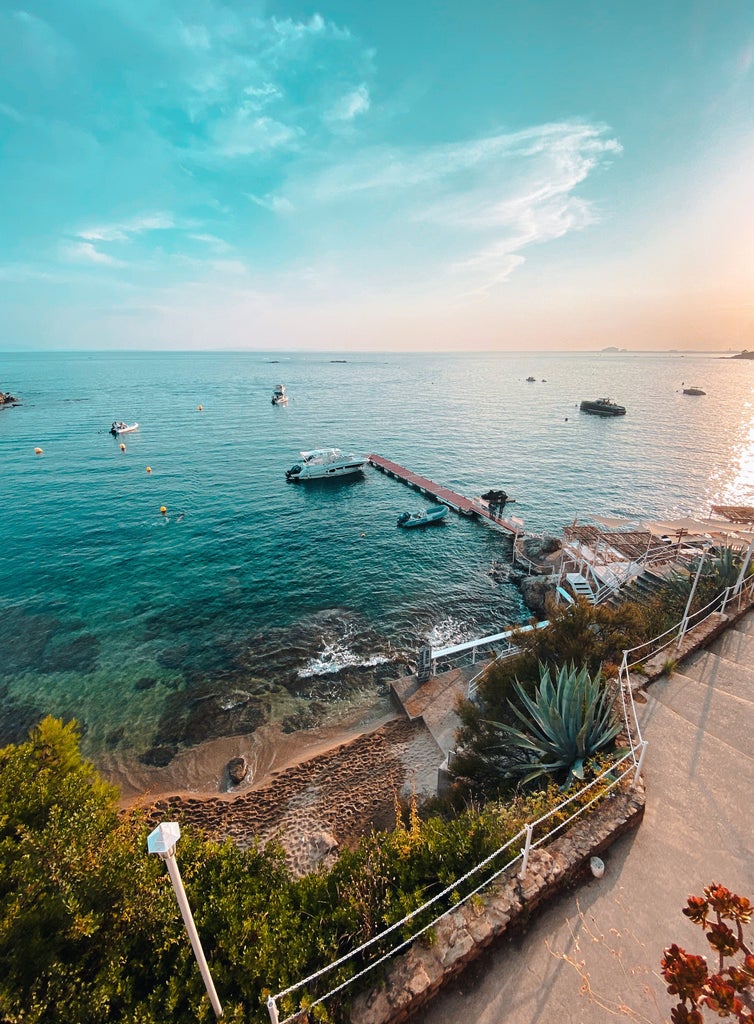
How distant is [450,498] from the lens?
3844 centimetres

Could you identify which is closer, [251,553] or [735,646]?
[735,646]

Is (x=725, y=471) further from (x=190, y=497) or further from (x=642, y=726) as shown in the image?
(x=190, y=497)

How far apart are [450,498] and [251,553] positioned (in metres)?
18.7

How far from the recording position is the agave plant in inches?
314

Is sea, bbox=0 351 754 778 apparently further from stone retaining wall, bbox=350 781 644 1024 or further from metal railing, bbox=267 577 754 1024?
stone retaining wall, bbox=350 781 644 1024

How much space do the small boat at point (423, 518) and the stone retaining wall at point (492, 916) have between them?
86.0 feet

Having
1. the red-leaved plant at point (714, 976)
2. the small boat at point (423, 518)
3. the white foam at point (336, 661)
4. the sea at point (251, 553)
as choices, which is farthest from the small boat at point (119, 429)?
the red-leaved plant at point (714, 976)

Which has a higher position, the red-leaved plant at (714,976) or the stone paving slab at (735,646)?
the red-leaved plant at (714,976)

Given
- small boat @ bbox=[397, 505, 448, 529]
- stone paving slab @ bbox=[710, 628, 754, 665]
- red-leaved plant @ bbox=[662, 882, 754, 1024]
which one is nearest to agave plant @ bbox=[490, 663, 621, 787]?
red-leaved plant @ bbox=[662, 882, 754, 1024]

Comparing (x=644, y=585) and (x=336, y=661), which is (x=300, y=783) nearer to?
(x=336, y=661)

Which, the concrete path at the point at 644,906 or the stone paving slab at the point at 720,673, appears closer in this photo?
the concrete path at the point at 644,906

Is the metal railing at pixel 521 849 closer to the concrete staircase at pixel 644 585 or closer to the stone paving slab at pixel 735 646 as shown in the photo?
the stone paving slab at pixel 735 646

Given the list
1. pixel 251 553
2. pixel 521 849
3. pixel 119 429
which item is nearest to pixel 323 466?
pixel 251 553

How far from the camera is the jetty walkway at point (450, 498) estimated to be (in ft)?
108
